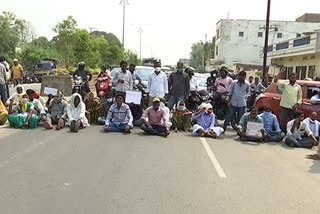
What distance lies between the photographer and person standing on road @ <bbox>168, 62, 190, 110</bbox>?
13.0m

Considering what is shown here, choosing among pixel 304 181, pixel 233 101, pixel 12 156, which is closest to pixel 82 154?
pixel 12 156

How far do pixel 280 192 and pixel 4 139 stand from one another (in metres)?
6.45

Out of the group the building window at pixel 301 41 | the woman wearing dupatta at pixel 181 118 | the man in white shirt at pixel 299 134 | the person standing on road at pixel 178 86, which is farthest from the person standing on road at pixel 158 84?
the building window at pixel 301 41

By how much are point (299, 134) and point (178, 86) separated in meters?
3.80

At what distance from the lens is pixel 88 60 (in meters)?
49.9

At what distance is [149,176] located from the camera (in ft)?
22.9

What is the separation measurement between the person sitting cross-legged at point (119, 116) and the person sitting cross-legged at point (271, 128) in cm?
361

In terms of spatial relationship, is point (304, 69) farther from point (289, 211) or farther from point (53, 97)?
point (289, 211)

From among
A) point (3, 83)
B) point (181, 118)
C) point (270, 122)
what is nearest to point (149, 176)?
point (181, 118)

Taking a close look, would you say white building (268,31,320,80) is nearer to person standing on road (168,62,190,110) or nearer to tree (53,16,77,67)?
person standing on road (168,62,190,110)

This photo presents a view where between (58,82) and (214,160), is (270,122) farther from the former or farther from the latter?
(58,82)

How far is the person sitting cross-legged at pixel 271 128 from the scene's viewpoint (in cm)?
1144

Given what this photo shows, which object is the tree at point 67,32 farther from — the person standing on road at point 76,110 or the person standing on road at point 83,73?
the person standing on road at point 76,110

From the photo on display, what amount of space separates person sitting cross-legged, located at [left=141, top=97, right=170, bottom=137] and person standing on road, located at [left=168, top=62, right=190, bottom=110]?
163 cm
